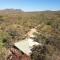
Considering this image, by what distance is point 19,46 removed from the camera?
383 inches

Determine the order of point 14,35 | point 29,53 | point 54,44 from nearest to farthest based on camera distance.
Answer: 1. point 29,53
2. point 54,44
3. point 14,35

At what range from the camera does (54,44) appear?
31.9 ft

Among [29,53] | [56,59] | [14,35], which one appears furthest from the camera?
[14,35]

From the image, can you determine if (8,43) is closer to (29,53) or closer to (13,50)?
(13,50)

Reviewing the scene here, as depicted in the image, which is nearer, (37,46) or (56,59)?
(56,59)

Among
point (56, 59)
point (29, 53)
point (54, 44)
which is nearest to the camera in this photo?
point (56, 59)

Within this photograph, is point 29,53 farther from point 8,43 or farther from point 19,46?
point 8,43

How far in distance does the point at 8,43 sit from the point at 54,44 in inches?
116

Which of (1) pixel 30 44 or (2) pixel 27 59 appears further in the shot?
(1) pixel 30 44

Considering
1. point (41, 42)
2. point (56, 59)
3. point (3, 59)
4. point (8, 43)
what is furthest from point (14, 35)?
point (56, 59)

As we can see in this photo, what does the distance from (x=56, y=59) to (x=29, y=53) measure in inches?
68.0

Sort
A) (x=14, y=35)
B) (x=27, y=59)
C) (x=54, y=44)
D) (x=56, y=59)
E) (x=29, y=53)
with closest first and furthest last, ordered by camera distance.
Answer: (x=56, y=59) < (x=27, y=59) < (x=29, y=53) < (x=54, y=44) < (x=14, y=35)

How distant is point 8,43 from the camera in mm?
10312

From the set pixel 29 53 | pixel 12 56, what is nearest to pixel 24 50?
pixel 29 53
